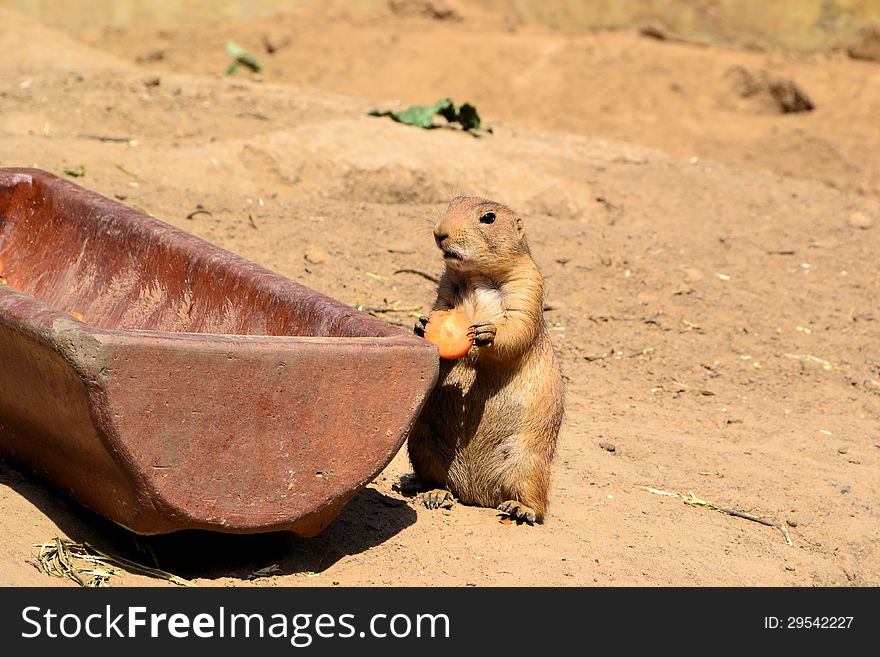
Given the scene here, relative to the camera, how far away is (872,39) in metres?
14.1

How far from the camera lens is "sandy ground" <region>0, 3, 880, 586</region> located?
173 inches

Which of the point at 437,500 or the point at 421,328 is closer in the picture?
the point at 421,328

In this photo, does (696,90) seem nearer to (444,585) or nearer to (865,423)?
(865,423)

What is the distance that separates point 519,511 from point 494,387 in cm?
49

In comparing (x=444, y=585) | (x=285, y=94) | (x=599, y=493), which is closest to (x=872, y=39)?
(x=285, y=94)

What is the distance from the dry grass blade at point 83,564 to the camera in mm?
3643

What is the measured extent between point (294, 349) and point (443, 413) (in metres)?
1.34

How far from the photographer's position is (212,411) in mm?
3482

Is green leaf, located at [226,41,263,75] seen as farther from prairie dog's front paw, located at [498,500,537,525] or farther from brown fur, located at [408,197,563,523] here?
prairie dog's front paw, located at [498,500,537,525]

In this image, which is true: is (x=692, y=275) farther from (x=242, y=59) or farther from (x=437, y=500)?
(x=242, y=59)

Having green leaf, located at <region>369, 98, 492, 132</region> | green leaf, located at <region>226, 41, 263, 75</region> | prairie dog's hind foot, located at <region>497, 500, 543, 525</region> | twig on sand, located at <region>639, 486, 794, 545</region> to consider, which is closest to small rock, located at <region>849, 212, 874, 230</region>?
green leaf, located at <region>369, 98, 492, 132</region>

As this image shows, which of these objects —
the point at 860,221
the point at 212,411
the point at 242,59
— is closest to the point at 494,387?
the point at 212,411

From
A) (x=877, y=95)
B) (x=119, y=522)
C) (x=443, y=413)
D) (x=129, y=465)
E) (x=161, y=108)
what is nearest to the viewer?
(x=129, y=465)

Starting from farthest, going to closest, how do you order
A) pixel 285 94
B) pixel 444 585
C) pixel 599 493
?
pixel 285 94 < pixel 599 493 < pixel 444 585
